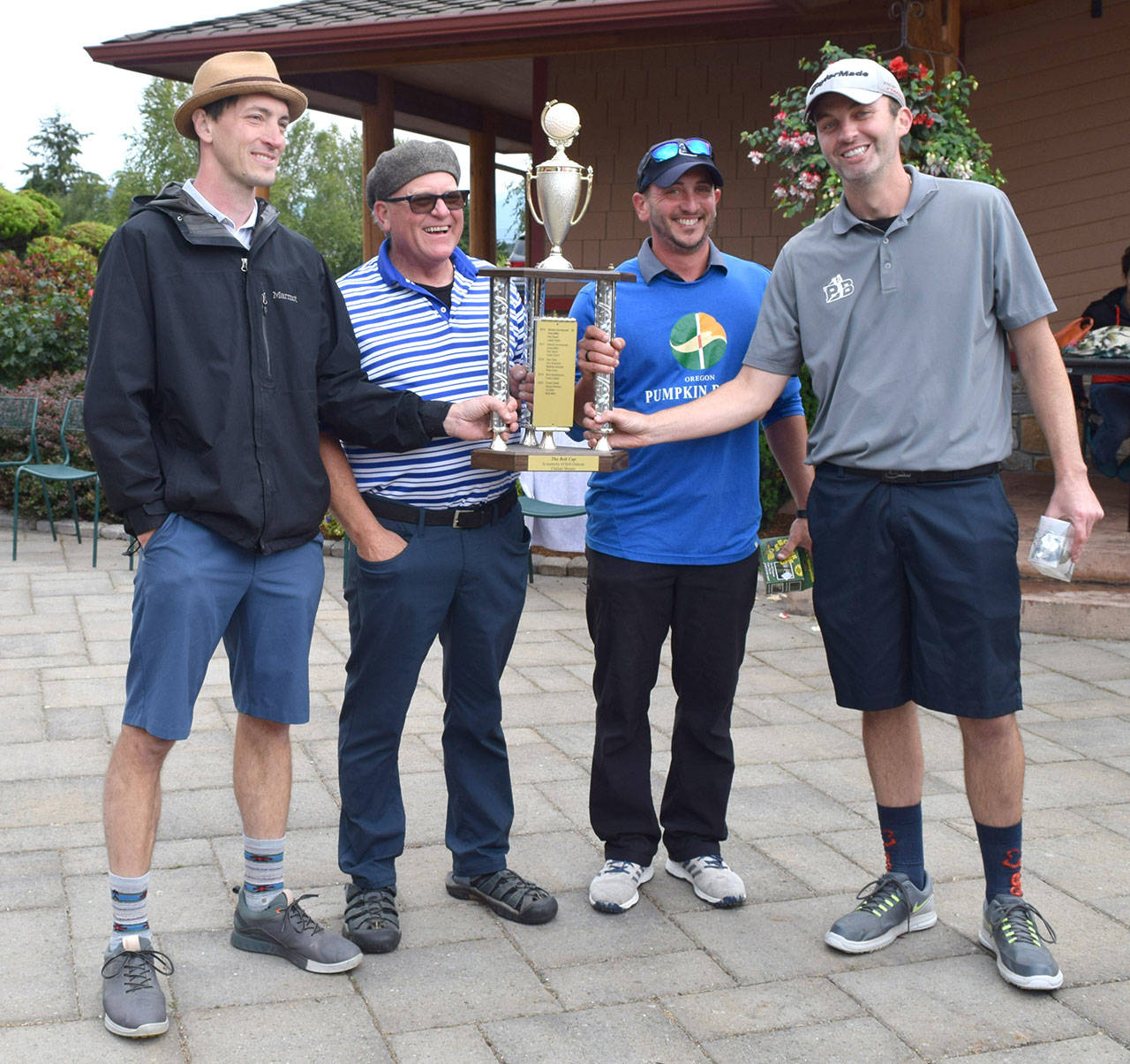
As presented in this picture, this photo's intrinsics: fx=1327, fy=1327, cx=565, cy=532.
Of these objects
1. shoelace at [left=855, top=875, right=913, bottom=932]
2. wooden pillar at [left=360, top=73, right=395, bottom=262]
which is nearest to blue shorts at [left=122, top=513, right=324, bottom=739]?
shoelace at [left=855, top=875, right=913, bottom=932]

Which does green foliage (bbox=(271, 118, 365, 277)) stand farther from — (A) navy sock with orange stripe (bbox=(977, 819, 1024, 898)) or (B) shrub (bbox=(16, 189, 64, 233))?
(A) navy sock with orange stripe (bbox=(977, 819, 1024, 898))

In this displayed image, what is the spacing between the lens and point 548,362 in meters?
3.39

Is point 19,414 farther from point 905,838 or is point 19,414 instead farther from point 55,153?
point 55,153

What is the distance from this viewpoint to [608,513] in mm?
3572

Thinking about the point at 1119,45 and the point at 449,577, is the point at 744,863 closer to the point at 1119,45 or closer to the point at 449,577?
the point at 449,577

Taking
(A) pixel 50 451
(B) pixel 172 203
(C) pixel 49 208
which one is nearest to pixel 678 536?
(B) pixel 172 203

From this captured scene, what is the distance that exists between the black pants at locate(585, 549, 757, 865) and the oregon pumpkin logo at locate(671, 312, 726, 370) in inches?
21.2

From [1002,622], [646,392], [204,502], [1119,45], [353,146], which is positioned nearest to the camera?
[204,502]

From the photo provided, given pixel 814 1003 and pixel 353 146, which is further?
pixel 353 146

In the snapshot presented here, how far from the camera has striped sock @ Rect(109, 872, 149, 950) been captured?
9.82 feet

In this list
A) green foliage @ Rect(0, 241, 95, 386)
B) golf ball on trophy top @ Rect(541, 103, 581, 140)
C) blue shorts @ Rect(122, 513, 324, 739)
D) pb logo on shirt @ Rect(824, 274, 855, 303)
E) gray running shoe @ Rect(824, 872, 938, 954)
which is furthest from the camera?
green foliage @ Rect(0, 241, 95, 386)

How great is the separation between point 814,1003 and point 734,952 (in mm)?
301

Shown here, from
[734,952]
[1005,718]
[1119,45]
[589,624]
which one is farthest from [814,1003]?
[1119,45]

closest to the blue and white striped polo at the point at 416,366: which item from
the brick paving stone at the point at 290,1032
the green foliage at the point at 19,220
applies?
the brick paving stone at the point at 290,1032
